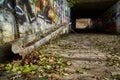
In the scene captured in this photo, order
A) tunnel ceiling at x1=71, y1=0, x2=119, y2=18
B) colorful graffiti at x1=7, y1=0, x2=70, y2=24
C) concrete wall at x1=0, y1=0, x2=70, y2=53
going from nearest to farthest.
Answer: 1. concrete wall at x1=0, y1=0, x2=70, y2=53
2. colorful graffiti at x1=7, y1=0, x2=70, y2=24
3. tunnel ceiling at x1=71, y1=0, x2=119, y2=18

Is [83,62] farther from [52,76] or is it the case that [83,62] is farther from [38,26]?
[38,26]

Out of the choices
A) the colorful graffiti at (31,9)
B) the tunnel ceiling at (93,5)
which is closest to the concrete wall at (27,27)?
the colorful graffiti at (31,9)

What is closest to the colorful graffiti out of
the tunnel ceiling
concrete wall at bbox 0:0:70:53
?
concrete wall at bbox 0:0:70:53

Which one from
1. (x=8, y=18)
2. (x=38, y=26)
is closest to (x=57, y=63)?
(x=8, y=18)

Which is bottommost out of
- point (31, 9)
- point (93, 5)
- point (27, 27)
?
point (27, 27)

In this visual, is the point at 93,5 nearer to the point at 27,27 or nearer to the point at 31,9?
the point at 31,9

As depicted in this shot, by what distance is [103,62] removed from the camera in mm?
5199

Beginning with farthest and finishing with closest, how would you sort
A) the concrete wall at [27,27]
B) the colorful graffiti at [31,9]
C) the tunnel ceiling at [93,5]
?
the tunnel ceiling at [93,5] → the colorful graffiti at [31,9] → the concrete wall at [27,27]

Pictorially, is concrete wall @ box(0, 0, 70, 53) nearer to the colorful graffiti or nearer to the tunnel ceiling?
the colorful graffiti

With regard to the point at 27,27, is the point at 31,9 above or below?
above

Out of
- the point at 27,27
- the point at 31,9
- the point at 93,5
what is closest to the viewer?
the point at 27,27

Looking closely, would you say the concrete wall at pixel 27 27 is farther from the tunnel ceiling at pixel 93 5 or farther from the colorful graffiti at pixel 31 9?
the tunnel ceiling at pixel 93 5

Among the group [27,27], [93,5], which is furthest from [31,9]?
[93,5]

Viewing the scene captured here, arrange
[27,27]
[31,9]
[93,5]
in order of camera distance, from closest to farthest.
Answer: [27,27] → [31,9] → [93,5]
